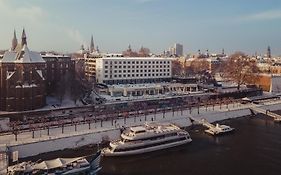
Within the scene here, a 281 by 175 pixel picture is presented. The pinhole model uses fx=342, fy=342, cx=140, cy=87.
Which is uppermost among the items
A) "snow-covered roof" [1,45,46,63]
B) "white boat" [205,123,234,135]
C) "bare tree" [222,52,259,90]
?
"snow-covered roof" [1,45,46,63]

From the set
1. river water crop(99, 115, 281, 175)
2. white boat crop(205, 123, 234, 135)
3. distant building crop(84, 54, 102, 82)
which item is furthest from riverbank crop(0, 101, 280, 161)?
distant building crop(84, 54, 102, 82)

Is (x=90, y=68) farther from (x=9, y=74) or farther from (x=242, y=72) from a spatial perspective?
(x=242, y=72)

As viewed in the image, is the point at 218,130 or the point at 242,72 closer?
the point at 218,130

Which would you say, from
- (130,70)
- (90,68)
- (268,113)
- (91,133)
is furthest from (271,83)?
(91,133)

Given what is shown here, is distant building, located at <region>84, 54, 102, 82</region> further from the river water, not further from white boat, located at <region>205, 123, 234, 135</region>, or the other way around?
the river water

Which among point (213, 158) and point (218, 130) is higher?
point (218, 130)

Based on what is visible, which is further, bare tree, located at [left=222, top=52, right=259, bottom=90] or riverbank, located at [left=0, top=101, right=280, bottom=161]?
bare tree, located at [left=222, top=52, right=259, bottom=90]

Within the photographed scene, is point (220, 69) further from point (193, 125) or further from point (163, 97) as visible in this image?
point (193, 125)
